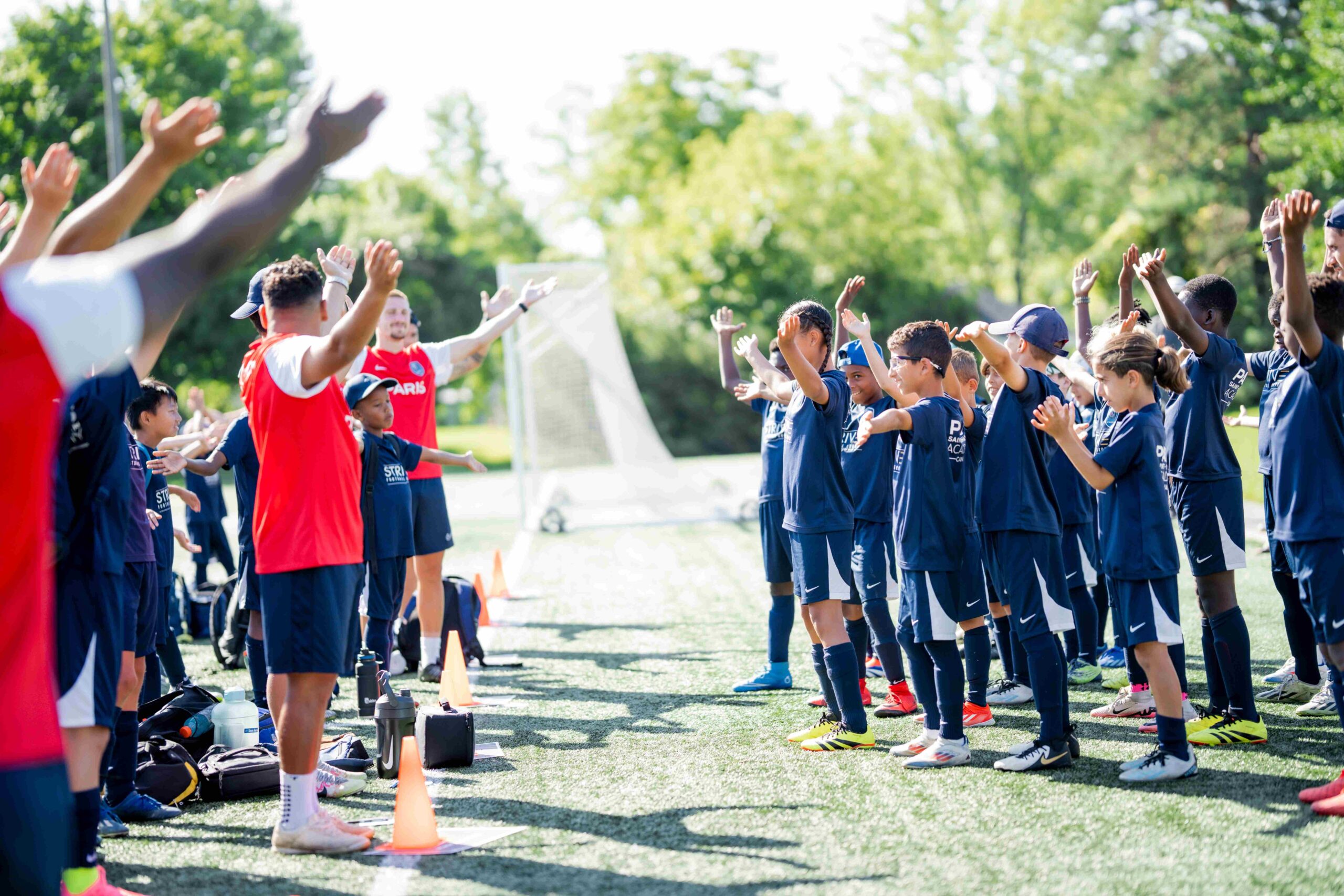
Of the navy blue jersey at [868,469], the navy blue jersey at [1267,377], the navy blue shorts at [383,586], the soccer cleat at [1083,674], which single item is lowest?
the soccer cleat at [1083,674]

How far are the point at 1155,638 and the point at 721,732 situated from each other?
2.40 meters

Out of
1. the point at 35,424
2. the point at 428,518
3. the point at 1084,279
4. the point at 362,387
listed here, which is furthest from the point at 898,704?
the point at 35,424

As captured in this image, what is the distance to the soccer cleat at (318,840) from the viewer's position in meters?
4.60

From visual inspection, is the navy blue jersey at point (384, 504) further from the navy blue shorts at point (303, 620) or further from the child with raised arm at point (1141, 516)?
the child with raised arm at point (1141, 516)

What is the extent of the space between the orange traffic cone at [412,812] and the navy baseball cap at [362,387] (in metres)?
3.13

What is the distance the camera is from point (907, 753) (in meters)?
5.86

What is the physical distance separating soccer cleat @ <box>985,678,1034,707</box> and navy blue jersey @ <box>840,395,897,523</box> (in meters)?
1.28

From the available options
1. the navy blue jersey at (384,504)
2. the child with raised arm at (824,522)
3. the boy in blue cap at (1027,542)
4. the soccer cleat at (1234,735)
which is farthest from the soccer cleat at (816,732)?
the navy blue jersey at (384,504)

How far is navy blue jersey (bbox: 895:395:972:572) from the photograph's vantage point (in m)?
5.74

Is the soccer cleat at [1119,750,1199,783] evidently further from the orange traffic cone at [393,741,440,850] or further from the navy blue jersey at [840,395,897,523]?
the orange traffic cone at [393,741,440,850]

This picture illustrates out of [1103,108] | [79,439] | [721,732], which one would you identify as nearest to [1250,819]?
[721,732]

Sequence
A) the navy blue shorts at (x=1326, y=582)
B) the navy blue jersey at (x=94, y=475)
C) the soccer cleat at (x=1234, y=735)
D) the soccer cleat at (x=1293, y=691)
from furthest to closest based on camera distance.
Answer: the soccer cleat at (x=1293, y=691), the soccer cleat at (x=1234, y=735), the navy blue shorts at (x=1326, y=582), the navy blue jersey at (x=94, y=475)

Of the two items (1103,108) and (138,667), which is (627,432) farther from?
(1103,108)

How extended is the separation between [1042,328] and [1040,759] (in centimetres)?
210
